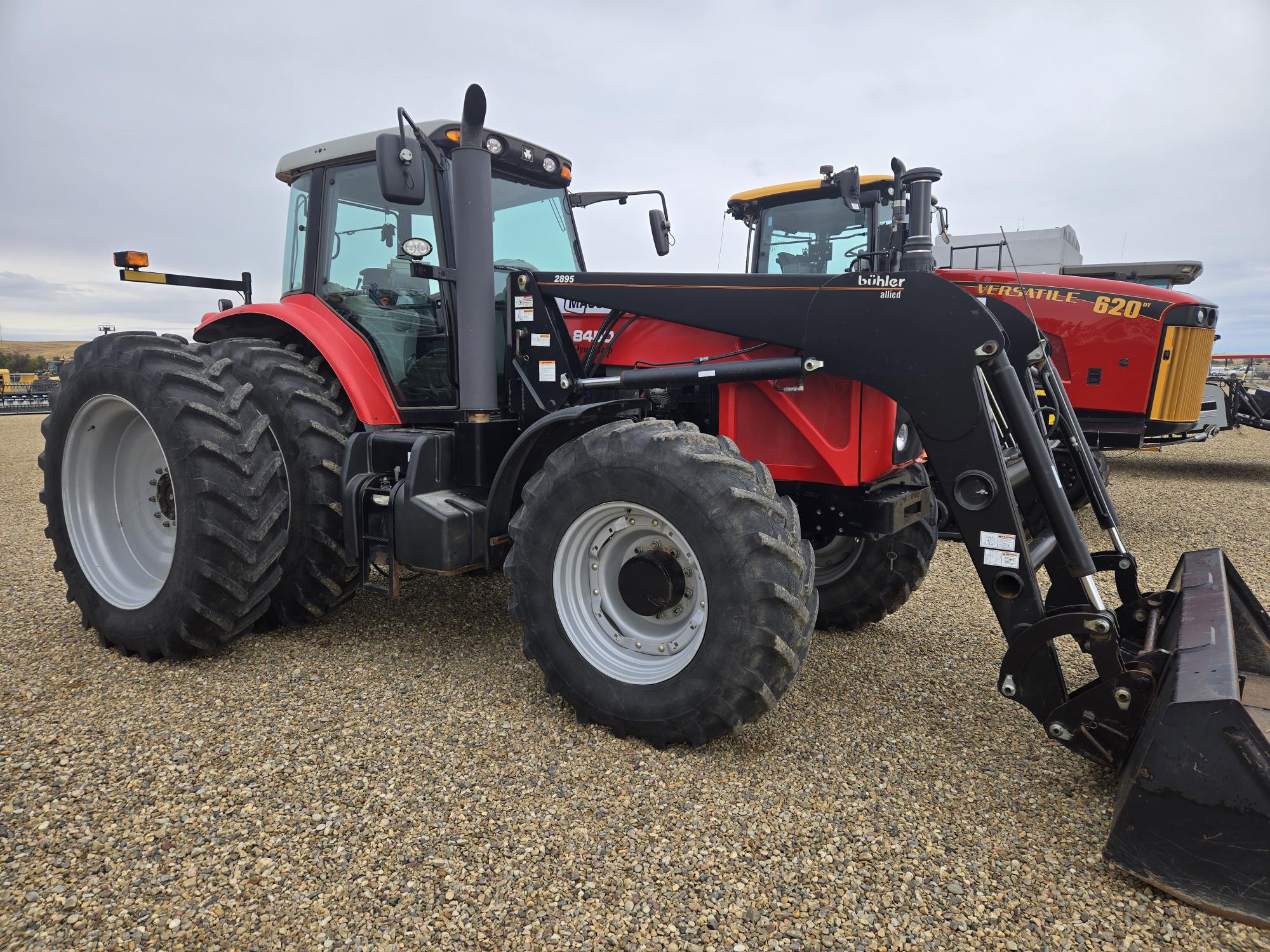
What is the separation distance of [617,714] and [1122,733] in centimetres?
164

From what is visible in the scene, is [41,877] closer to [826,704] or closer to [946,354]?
[826,704]

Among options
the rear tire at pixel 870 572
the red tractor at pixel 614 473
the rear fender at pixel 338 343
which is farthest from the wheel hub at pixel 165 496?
the rear tire at pixel 870 572

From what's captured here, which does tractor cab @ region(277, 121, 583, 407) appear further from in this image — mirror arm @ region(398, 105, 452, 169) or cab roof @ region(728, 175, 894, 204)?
cab roof @ region(728, 175, 894, 204)

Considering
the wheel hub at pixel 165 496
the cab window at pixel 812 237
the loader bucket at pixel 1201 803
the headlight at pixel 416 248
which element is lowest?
the loader bucket at pixel 1201 803

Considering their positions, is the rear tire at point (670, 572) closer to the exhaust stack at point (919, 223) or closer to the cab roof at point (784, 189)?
the exhaust stack at point (919, 223)

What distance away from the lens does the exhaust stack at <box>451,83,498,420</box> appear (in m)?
3.34

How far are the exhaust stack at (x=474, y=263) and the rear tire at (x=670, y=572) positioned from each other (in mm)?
704

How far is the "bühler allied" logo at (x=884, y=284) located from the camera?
2.82 m

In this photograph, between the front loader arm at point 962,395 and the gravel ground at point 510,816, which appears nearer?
the gravel ground at point 510,816

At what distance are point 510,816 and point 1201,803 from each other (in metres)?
1.90

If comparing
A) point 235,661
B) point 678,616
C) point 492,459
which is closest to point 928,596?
point 678,616

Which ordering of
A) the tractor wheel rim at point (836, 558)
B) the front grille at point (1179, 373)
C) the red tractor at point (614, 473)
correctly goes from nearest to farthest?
the red tractor at point (614, 473), the tractor wheel rim at point (836, 558), the front grille at point (1179, 373)

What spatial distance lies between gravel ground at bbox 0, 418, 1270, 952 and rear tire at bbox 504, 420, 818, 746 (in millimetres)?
207

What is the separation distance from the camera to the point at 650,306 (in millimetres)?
3381
